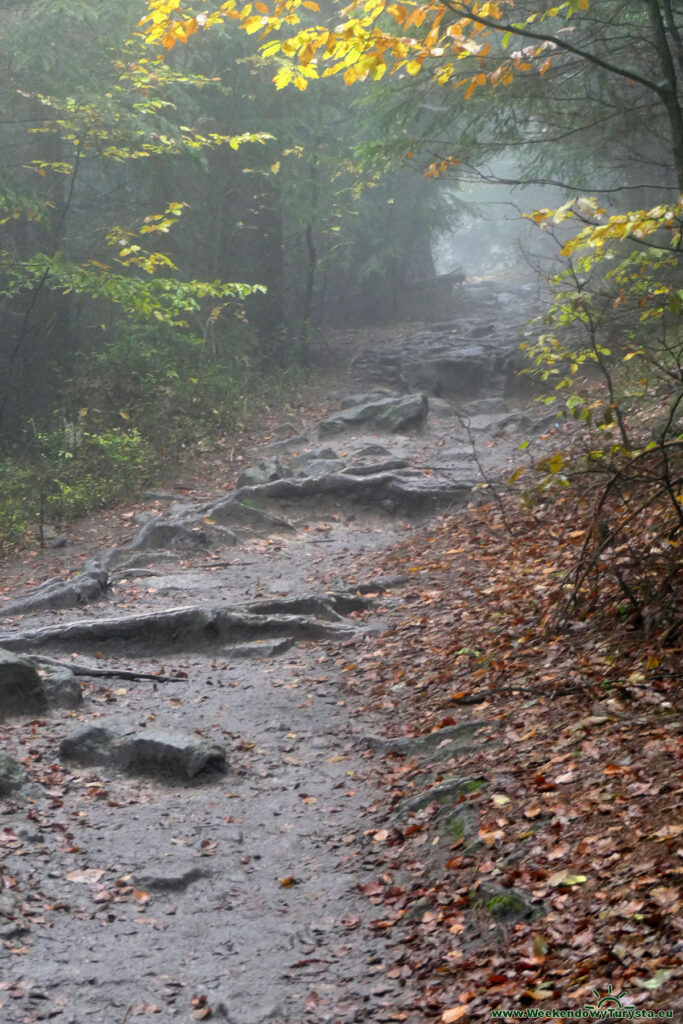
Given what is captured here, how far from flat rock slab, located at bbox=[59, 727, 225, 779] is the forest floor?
0.11 metres

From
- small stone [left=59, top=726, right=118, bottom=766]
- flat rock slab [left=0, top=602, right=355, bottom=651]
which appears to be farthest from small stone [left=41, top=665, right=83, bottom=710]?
flat rock slab [left=0, top=602, right=355, bottom=651]

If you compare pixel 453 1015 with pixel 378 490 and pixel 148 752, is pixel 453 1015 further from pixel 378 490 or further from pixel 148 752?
pixel 378 490

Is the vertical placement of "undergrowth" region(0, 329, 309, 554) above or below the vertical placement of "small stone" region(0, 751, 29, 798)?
above

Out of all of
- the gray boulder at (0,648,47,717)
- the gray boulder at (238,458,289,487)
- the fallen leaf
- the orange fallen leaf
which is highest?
the gray boulder at (238,458,289,487)

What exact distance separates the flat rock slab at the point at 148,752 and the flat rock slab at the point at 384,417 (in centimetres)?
1206

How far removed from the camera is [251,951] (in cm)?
482

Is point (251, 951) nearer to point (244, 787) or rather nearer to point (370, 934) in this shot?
point (370, 934)

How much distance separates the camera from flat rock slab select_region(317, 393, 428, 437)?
18.7 meters

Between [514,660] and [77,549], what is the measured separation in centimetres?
782

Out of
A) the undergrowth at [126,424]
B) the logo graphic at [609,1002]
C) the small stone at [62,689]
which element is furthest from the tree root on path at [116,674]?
the logo graphic at [609,1002]

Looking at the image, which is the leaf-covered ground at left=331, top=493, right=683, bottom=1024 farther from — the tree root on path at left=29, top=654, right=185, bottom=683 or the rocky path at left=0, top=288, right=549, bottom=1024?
the tree root on path at left=29, top=654, right=185, bottom=683

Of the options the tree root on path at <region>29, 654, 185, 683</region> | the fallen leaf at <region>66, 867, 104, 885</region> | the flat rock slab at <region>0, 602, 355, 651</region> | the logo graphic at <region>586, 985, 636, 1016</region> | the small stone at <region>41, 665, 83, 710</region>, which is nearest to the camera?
the logo graphic at <region>586, 985, 636, 1016</region>

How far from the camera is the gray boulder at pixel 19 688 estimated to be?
756 centimetres

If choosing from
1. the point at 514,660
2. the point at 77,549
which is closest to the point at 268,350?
the point at 77,549
